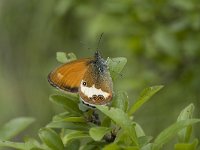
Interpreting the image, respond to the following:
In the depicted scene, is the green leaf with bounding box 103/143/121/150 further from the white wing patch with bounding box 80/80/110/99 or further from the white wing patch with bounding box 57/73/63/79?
the white wing patch with bounding box 57/73/63/79

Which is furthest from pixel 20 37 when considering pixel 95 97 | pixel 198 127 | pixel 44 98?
pixel 95 97

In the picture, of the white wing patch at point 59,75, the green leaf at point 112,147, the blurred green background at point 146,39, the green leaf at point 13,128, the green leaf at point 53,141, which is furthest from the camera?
the blurred green background at point 146,39

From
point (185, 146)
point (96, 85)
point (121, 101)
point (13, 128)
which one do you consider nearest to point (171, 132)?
point (185, 146)

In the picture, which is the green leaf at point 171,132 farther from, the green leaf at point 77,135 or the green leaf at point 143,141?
the green leaf at point 77,135

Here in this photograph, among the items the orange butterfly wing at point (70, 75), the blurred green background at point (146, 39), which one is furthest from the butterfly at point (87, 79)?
the blurred green background at point (146, 39)

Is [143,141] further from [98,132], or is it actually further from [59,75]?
[59,75]

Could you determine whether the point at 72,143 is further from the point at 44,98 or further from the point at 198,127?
the point at 44,98
